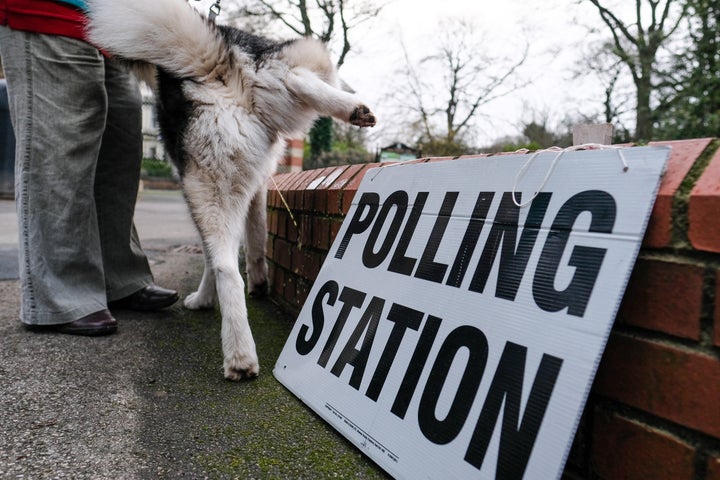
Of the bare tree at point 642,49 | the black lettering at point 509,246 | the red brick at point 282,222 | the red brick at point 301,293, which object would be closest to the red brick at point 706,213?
the black lettering at point 509,246

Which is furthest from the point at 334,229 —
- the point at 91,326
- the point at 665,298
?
the point at 665,298

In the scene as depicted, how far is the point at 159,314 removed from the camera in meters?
2.16

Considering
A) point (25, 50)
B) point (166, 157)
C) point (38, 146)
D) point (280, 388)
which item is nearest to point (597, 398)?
point (280, 388)

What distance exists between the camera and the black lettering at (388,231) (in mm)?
1341

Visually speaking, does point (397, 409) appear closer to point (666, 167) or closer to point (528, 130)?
point (666, 167)

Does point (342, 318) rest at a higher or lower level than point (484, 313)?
lower

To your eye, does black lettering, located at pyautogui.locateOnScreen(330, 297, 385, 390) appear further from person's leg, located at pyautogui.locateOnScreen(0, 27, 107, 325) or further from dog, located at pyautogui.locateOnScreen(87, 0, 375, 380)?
person's leg, located at pyautogui.locateOnScreen(0, 27, 107, 325)

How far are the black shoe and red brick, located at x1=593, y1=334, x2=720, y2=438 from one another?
5.39 feet

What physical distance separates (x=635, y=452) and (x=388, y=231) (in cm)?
77

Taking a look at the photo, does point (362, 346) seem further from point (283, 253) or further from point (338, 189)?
point (283, 253)

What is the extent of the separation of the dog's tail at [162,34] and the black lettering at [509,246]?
3.75 ft

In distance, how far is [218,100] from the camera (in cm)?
161

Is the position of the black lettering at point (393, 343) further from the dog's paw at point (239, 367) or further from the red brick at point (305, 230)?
the red brick at point (305, 230)

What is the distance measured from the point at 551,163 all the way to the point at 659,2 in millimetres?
14975
